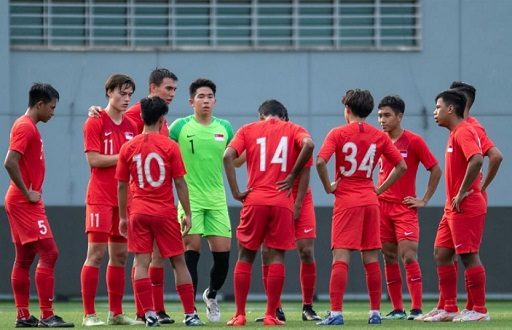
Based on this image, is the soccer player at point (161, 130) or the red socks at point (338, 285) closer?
the red socks at point (338, 285)

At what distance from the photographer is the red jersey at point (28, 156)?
42.4 feet

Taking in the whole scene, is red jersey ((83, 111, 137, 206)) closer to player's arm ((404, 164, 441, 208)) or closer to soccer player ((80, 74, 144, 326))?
soccer player ((80, 74, 144, 326))

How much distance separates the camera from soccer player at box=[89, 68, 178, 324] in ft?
44.6

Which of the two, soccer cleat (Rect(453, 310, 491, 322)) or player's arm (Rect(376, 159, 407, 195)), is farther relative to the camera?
soccer cleat (Rect(453, 310, 491, 322))

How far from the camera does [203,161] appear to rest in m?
14.3

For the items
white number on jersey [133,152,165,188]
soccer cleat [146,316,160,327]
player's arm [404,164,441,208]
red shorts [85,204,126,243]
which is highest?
white number on jersey [133,152,165,188]

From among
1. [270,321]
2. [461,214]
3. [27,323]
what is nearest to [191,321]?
[270,321]

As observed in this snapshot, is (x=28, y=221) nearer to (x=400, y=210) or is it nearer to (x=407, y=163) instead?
(x=400, y=210)

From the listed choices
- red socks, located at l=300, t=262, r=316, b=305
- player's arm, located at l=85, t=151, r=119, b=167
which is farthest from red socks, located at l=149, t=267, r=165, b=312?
red socks, located at l=300, t=262, r=316, b=305

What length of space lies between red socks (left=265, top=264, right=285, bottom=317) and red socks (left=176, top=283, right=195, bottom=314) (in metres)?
0.70

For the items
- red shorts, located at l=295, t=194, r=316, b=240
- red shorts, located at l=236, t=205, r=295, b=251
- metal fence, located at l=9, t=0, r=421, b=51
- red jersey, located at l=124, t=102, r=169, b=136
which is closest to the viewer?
red shorts, located at l=236, t=205, r=295, b=251

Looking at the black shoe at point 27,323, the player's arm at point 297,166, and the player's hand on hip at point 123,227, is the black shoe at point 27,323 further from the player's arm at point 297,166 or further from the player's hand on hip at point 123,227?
the player's arm at point 297,166

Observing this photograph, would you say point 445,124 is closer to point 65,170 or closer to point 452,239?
point 452,239

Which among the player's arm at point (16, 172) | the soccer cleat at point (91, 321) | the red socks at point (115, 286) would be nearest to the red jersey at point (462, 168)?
the red socks at point (115, 286)
